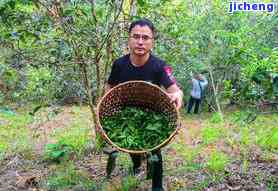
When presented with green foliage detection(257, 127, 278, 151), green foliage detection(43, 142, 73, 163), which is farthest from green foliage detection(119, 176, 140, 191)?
green foliage detection(257, 127, 278, 151)

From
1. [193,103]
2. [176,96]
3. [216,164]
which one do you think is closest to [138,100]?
[176,96]

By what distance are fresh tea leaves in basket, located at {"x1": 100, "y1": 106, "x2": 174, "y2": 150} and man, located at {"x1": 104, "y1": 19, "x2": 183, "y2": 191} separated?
0.15 m

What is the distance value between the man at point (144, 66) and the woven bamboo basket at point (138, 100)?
14cm

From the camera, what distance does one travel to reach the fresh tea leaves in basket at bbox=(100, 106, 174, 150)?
365cm

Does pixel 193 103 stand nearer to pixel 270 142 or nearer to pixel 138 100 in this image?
pixel 270 142

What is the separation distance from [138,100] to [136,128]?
0.24m

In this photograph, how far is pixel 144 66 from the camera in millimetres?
3889

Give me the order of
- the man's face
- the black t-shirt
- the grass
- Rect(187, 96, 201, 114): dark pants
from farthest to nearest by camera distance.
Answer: Rect(187, 96, 201, 114): dark pants < the grass < the black t-shirt < the man's face

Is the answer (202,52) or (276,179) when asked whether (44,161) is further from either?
(202,52)

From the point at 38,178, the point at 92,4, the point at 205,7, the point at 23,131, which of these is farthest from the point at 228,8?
the point at 38,178

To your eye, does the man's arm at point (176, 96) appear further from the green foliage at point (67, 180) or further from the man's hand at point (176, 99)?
the green foliage at point (67, 180)

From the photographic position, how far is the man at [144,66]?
149 inches

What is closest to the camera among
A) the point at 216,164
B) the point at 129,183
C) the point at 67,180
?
the point at 129,183

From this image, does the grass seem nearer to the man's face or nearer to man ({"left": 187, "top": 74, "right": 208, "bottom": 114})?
the man's face
